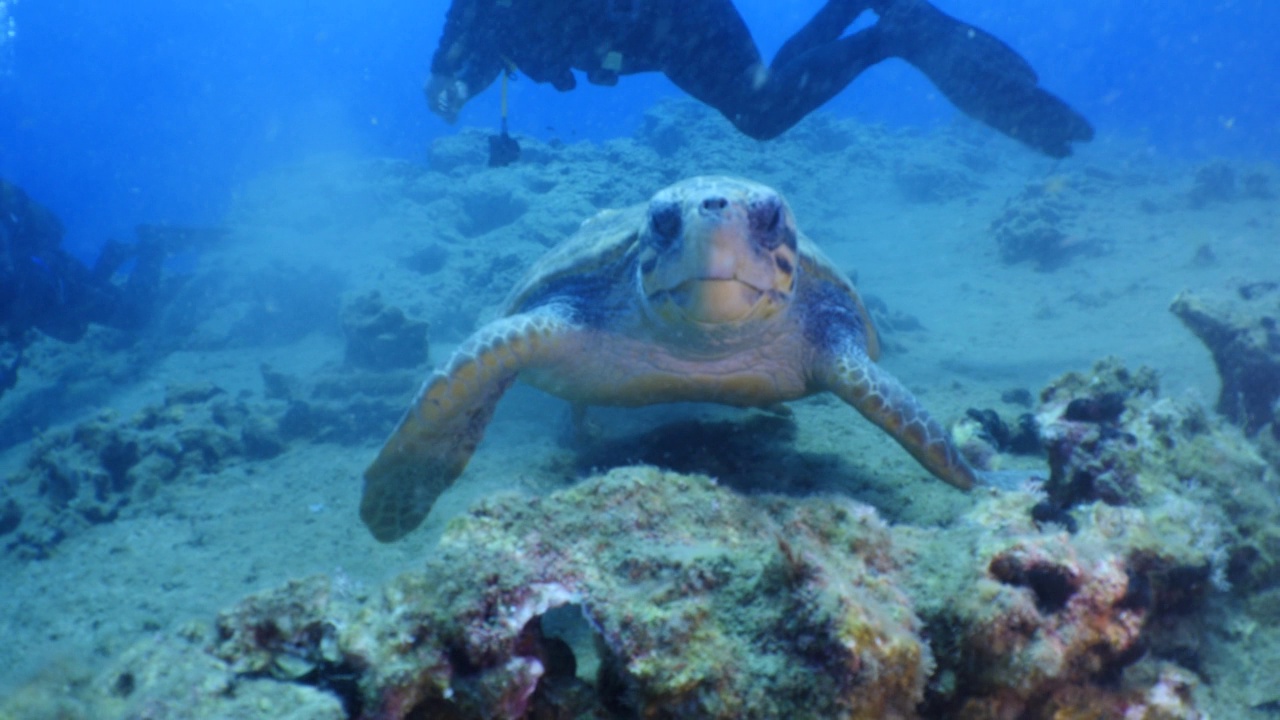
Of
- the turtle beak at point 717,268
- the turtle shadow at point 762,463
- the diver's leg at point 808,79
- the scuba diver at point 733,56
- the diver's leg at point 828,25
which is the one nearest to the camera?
the turtle shadow at point 762,463

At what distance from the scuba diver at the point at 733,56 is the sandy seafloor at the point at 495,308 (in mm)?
2595

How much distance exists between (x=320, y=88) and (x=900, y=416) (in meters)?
133

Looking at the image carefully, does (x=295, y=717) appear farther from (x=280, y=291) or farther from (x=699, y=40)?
(x=280, y=291)

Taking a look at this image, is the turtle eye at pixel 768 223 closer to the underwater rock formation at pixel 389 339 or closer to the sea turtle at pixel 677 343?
the sea turtle at pixel 677 343

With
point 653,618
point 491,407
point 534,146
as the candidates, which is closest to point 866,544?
point 653,618

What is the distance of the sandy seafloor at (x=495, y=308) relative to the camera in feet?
10.1

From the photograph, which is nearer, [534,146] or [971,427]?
[971,427]

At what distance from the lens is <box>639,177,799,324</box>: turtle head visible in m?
2.48

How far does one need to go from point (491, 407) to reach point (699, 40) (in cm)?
532

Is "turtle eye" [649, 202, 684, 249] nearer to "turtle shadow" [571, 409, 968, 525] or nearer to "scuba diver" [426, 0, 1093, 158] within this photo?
"turtle shadow" [571, 409, 968, 525]

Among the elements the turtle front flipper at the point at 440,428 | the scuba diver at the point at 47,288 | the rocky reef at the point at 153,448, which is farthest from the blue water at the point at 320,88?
the turtle front flipper at the point at 440,428

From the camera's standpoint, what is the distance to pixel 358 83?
120 meters

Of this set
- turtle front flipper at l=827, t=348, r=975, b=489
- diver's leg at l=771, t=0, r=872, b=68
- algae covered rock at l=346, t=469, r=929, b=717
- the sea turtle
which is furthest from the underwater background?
diver's leg at l=771, t=0, r=872, b=68

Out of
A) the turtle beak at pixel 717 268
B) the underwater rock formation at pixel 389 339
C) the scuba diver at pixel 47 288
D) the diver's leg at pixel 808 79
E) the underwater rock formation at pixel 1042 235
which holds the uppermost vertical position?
the underwater rock formation at pixel 1042 235
